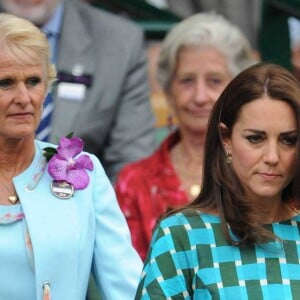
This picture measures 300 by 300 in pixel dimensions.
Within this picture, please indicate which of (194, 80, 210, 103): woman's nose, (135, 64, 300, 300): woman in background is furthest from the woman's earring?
(194, 80, 210, 103): woman's nose

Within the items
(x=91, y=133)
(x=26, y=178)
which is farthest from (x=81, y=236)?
(x=91, y=133)

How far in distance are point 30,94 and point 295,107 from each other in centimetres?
85

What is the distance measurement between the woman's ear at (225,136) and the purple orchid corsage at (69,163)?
1.61 feet

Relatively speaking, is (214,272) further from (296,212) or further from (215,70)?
(215,70)

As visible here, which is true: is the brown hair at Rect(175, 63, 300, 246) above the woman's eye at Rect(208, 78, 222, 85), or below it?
above

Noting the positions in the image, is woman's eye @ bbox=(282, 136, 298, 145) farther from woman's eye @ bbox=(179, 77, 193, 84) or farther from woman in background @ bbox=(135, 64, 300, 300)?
woman's eye @ bbox=(179, 77, 193, 84)

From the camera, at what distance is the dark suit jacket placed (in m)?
6.16

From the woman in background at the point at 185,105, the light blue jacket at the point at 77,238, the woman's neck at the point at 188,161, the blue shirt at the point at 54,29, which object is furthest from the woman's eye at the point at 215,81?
the light blue jacket at the point at 77,238

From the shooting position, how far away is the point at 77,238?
4414 mm

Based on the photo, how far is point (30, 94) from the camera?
4461 millimetres

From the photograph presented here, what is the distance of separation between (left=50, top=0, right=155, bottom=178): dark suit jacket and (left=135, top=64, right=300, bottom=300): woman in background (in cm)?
185

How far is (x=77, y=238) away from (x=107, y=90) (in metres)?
1.93

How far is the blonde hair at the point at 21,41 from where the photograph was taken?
444cm

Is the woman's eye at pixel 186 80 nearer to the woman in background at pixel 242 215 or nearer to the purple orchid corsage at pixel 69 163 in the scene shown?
the purple orchid corsage at pixel 69 163
